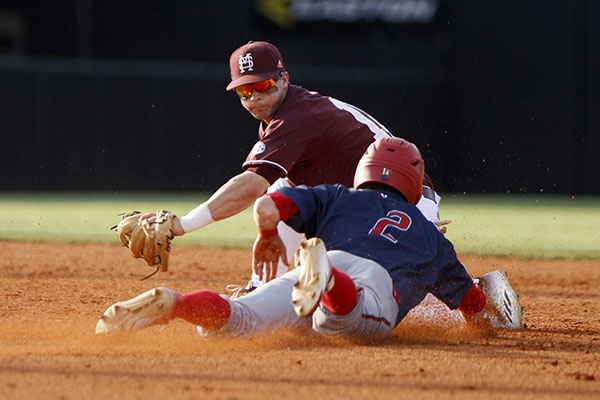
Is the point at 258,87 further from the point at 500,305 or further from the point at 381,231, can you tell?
the point at 500,305

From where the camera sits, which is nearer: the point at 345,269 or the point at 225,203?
the point at 345,269

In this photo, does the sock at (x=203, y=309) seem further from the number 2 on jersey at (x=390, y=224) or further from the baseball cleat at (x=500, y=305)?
the baseball cleat at (x=500, y=305)

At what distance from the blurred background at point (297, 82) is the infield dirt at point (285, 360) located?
970 cm

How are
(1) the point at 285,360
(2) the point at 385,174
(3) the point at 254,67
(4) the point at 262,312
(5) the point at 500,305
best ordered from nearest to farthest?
(1) the point at 285,360 → (4) the point at 262,312 → (2) the point at 385,174 → (5) the point at 500,305 → (3) the point at 254,67

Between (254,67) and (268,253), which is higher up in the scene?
(254,67)

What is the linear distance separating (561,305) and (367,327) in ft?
7.35

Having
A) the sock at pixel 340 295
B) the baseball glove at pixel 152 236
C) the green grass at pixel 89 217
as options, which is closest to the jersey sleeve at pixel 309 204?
the sock at pixel 340 295

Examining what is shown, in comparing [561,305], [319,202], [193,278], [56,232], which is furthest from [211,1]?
[319,202]

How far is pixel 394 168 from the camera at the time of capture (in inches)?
133

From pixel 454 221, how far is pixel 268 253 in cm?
749

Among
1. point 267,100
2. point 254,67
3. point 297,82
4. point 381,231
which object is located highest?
point 254,67

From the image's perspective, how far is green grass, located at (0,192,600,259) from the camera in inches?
318

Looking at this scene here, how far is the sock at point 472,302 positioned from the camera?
3.60 metres

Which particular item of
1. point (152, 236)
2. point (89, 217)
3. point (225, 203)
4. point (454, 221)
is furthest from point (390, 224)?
point (89, 217)
